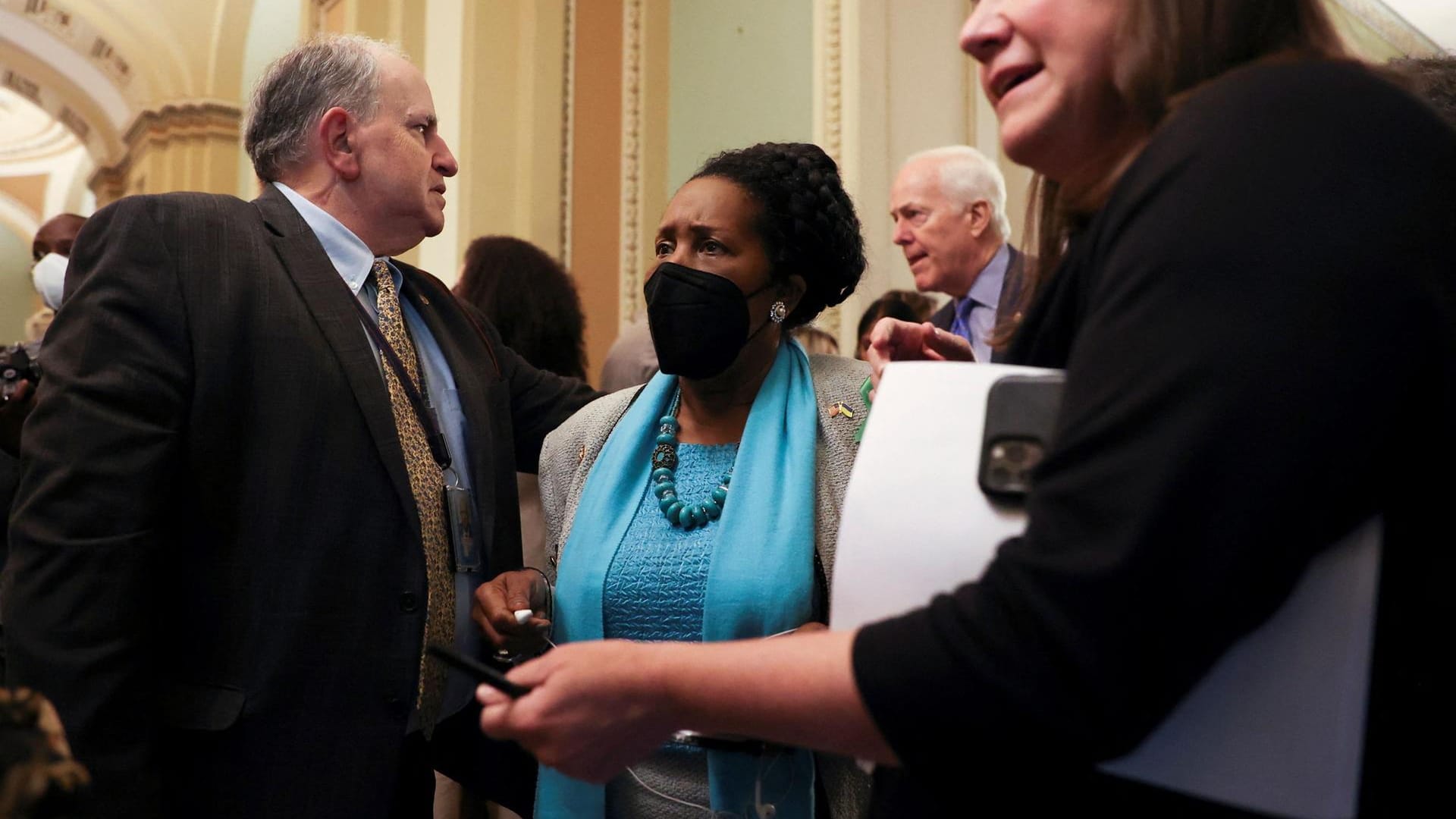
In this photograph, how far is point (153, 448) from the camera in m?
1.79

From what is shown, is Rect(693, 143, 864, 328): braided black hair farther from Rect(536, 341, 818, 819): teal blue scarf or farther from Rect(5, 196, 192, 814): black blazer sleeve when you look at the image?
Rect(5, 196, 192, 814): black blazer sleeve

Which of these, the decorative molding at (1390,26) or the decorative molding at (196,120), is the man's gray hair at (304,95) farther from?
the decorative molding at (196,120)

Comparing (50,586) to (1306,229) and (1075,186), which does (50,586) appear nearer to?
(1075,186)

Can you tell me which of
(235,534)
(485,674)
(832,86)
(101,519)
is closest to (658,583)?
(235,534)

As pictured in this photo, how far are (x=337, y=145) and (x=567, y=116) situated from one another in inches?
137

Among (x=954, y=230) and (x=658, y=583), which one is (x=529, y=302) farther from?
(x=658, y=583)

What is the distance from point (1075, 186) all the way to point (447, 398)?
1.43 meters

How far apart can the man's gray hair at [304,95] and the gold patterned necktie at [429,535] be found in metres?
0.48

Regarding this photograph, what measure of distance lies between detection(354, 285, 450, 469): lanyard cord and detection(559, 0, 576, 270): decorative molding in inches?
138

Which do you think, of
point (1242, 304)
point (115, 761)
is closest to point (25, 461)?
point (115, 761)

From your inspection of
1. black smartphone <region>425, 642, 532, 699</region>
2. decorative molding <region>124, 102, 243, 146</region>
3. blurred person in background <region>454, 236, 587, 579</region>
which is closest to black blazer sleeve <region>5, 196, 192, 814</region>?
black smartphone <region>425, 642, 532, 699</region>

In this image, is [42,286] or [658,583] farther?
[42,286]

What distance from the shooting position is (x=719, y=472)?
2102mm

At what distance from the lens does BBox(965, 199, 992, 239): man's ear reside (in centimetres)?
374
